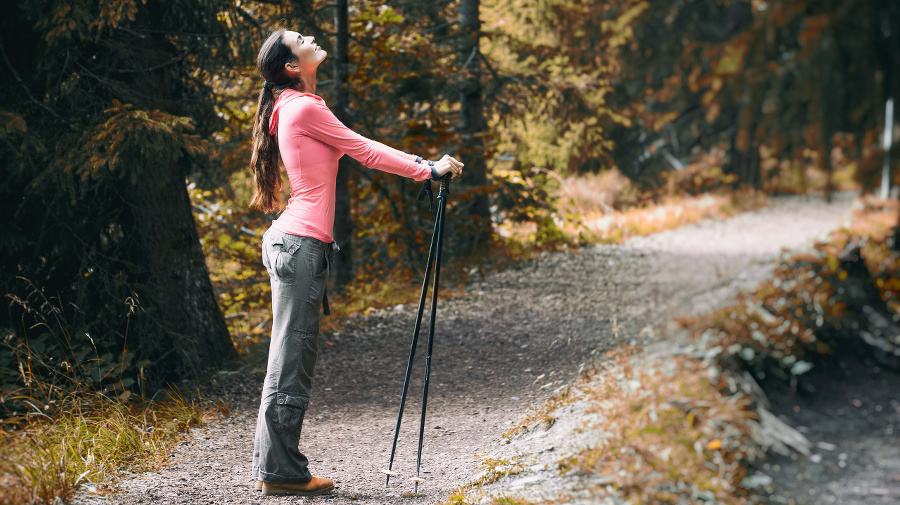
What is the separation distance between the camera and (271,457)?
3.14 m

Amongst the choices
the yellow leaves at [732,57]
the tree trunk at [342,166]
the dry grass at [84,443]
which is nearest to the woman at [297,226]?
the dry grass at [84,443]

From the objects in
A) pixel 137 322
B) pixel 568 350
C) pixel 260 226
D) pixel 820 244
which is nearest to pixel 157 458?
pixel 137 322

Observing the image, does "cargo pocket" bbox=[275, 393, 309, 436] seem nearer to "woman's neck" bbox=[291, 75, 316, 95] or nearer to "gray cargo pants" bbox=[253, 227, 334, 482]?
"gray cargo pants" bbox=[253, 227, 334, 482]

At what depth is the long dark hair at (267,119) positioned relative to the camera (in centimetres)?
306

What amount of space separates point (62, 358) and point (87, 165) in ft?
4.12

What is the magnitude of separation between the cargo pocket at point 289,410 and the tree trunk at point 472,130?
527cm

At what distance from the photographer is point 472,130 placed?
9180 mm

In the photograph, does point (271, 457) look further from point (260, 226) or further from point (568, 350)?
point (260, 226)

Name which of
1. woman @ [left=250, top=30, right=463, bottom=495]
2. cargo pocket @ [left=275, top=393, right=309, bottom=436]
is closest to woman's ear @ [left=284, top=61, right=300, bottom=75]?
woman @ [left=250, top=30, right=463, bottom=495]

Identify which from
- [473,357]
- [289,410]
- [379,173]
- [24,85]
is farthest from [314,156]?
[379,173]

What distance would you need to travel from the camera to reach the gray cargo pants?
304 cm

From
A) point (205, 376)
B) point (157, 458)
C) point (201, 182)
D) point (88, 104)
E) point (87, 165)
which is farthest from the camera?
point (201, 182)

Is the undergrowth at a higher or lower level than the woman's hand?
lower

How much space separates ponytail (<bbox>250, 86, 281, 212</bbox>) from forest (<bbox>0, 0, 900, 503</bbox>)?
1.20 meters
